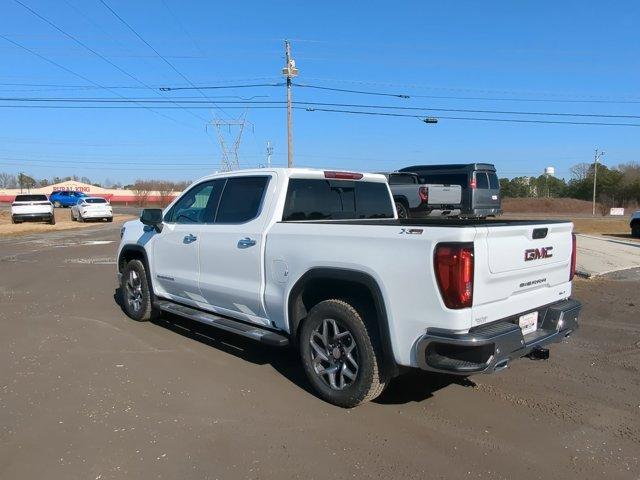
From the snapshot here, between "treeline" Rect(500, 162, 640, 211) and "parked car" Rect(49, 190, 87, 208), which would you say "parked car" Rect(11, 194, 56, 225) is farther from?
"treeline" Rect(500, 162, 640, 211)

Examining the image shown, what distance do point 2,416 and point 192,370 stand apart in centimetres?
157

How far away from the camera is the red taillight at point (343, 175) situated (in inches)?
215

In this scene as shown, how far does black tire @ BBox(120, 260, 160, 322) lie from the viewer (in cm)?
676

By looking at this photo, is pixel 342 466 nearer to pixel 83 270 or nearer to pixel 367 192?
pixel 367 192

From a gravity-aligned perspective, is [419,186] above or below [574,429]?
above

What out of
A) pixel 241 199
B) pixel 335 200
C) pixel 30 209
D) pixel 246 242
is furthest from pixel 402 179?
pixel 30 209

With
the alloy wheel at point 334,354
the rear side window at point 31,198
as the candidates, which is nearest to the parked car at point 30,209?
the rear side window at point 31,198

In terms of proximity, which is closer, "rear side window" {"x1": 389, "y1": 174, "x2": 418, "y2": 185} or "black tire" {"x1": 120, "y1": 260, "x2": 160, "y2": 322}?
"black tire" {"x1": 120, "y1": 260, "x2": 160, "y2": 322}

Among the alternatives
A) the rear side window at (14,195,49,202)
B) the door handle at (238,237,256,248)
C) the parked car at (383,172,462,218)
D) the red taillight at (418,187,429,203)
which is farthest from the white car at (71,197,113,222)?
the door handle at (238,237,256,248)

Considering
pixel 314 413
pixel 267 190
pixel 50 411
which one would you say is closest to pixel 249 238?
pixel 267 190

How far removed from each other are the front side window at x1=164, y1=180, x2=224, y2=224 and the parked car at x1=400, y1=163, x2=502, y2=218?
1157 centimetres

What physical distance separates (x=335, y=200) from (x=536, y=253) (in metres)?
2.13

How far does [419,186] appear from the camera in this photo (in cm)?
1450

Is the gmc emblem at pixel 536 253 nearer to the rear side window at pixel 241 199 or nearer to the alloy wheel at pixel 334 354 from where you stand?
the alloy wheel at pixel 334 354
